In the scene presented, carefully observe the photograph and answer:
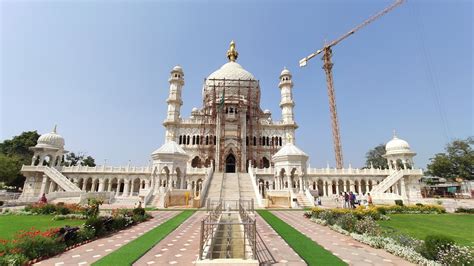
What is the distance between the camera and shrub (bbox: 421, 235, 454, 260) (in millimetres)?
6613

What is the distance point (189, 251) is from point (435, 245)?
705cm

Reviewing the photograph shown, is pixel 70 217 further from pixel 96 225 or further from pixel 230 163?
pixel 230 163

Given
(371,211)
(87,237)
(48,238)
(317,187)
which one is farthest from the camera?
(317,187)

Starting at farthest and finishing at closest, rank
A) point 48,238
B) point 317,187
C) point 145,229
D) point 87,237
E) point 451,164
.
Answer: point 451,164
point 317,187
point 145,229
point 87,237
point 48,238

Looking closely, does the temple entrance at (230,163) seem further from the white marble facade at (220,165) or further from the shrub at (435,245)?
the shrub at (435,245)

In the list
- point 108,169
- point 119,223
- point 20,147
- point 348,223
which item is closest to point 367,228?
point 348,223

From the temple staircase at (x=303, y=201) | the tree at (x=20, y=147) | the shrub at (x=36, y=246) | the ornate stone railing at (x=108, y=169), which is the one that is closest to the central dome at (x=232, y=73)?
the ornate stone railing at (x=108, y=169)

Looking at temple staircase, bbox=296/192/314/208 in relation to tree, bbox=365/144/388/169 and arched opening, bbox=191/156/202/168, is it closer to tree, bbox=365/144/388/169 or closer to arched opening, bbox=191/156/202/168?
arched opening, bbox=191/156/202/168

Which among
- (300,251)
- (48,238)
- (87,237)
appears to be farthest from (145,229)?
(300,251)

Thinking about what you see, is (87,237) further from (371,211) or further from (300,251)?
(371,211)

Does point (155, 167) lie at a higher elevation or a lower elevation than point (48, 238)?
higher

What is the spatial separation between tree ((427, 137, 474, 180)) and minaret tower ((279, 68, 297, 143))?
27.9 meters

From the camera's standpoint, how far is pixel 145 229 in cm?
1185

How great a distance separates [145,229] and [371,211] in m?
13.8
